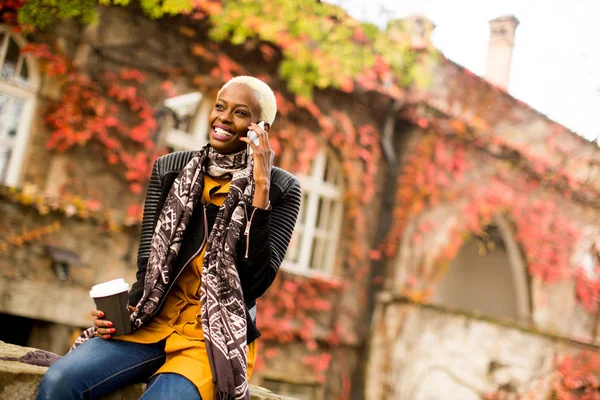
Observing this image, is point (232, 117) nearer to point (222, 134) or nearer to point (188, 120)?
point (222, 134)

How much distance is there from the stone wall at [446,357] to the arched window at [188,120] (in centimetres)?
316

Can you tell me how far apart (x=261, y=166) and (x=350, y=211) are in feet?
21.8

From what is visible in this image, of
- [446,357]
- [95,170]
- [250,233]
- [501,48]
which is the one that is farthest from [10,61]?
[501,48]

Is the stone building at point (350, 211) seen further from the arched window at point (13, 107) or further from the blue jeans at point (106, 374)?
the blue jeans at point (106, 374)

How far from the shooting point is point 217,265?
2334 millimetres

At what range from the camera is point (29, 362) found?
7.98ft

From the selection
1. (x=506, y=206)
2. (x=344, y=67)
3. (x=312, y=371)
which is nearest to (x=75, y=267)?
(x=312, y=371)

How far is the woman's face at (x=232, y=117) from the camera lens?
2.54m

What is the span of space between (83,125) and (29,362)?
4678 millimetres

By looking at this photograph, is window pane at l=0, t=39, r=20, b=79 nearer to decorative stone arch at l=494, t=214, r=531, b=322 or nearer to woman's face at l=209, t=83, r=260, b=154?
woman's face at l=209, t=83, r=260, b=154

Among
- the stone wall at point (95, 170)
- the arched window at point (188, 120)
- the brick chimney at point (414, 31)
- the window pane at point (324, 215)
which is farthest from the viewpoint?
the window pane at point (324, 215)

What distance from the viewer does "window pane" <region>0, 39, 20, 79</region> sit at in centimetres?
660

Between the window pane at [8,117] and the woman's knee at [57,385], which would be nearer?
the woman's knee at [57,385]

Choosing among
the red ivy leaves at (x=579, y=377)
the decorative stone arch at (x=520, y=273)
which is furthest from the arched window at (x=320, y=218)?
the red ivy leaves at (x=579, y=377)
